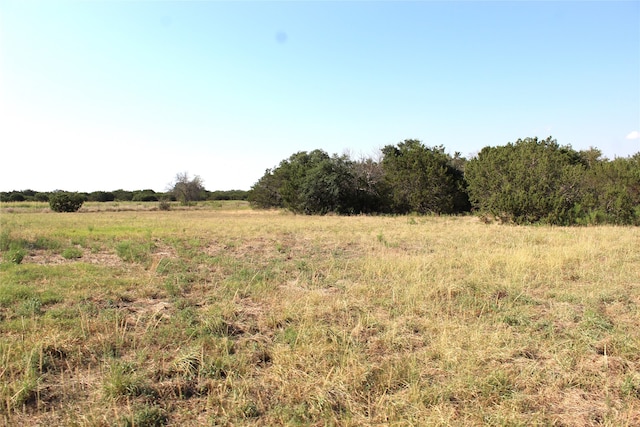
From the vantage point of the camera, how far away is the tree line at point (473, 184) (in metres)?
20.5

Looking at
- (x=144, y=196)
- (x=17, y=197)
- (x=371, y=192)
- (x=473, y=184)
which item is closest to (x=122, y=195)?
(x=144, y=196)

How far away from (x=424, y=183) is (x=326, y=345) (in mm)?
29359

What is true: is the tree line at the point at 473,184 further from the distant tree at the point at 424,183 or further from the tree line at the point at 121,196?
the tree line at the point at 121,196

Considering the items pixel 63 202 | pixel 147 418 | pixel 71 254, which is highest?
pixel 63 202

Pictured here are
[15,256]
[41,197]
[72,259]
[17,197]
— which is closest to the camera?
[15,256]

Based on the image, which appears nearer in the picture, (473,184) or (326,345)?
(326,345)

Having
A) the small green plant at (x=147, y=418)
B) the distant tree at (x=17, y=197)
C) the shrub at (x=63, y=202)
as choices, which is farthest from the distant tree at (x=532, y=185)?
the distant tree at (x=17, y=197)

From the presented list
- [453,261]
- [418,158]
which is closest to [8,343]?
[453,261]

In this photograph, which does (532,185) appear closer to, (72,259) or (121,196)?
(72,259)

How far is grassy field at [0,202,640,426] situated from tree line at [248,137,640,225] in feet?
47.2

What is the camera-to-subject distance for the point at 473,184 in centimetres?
2448

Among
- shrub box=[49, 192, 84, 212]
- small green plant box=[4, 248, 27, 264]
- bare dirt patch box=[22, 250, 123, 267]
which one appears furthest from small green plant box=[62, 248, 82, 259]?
shrub box=[49, 192, 84, 212]

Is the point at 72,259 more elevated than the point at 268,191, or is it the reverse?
the point at 268,191

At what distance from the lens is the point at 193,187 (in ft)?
237
